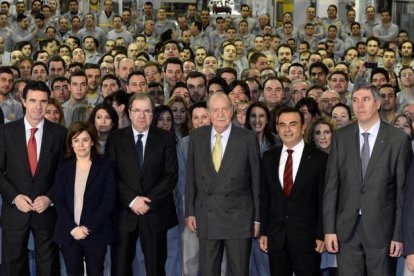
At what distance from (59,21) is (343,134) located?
1350 centimetres

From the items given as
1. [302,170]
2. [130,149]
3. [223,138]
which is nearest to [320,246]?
[302,170]

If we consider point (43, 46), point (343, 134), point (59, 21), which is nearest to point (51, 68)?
point (43, 46)

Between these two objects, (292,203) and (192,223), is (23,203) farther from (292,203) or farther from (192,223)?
(292,203)

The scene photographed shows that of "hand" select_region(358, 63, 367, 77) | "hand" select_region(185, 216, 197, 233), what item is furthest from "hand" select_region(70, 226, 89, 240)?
"hand" select_region(358, 63, 367, 77)

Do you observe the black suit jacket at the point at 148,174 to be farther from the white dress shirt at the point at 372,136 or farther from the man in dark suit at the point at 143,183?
the white dress shirt at the point at 372,136

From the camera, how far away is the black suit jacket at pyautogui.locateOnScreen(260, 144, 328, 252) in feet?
21.7

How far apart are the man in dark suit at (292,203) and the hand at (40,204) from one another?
171 centimetres

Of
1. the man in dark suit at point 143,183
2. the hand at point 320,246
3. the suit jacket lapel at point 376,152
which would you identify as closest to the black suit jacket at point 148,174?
the man in dark suit at point 143,183

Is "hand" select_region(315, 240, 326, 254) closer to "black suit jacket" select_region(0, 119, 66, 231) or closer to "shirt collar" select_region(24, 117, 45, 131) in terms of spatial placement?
"black suit jacket" select_region(0, 119, 66, 231)

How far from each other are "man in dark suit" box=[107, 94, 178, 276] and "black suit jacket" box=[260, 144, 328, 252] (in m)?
0.91

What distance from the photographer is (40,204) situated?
6.91 meters

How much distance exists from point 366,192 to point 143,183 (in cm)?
181

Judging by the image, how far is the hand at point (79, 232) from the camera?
268 inches

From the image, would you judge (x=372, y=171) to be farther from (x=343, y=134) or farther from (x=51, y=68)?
(x=51, y=68)
